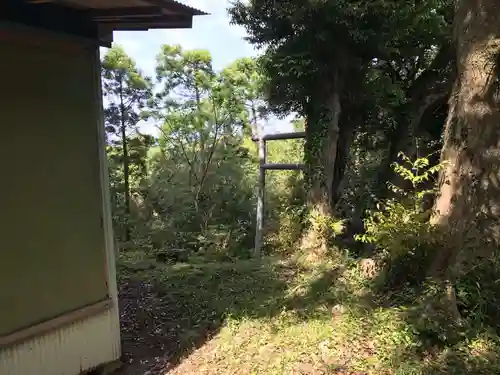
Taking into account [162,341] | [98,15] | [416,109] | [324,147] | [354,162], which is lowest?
[162,341]

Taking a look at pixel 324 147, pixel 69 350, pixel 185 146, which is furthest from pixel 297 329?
pixel 185 146

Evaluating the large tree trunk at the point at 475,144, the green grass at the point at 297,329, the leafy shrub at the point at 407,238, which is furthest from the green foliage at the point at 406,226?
the green grass at the point at 297,329

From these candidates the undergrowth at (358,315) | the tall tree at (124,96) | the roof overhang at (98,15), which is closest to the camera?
the roof overhang at (98,15)

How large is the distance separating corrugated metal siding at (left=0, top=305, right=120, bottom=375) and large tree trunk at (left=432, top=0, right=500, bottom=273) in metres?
2.79

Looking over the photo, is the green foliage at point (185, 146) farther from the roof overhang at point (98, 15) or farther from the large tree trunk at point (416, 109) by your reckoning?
the roof overhang at point (98, 15)

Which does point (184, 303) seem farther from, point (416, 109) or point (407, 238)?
point (416, 109)

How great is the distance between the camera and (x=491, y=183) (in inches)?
152

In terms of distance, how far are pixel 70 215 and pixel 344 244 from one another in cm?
407

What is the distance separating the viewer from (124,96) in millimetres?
12883

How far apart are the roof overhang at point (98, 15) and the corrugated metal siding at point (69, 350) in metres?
2.15

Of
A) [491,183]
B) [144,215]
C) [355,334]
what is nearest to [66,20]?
[355,334]

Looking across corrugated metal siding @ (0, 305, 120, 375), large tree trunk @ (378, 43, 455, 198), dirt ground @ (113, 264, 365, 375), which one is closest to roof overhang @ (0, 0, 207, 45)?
corrugated metal siding @ (0, 305, 120, 375)

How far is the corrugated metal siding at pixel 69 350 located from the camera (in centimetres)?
308

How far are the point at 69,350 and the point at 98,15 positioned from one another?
250cm
